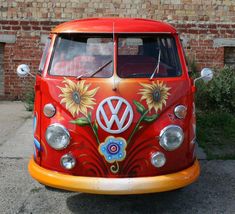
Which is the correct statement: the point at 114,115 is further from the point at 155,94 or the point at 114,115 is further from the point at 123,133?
the point at 155,94

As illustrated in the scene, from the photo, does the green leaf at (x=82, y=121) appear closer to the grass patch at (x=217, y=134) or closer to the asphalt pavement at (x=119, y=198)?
the asphalt pavement at (x=119, y=198)

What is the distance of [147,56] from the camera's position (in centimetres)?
464

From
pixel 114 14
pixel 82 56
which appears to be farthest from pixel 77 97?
pixel 114 14

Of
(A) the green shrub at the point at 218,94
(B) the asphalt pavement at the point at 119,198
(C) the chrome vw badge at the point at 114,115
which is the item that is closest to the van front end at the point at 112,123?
(C) the chrome vw badge at the point at 114,115

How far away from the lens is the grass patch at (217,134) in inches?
262

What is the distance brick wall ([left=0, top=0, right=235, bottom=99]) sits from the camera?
422 inches

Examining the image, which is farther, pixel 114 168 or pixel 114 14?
pixel 114 14

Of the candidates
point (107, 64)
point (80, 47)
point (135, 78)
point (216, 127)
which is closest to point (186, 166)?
point (135, 78)

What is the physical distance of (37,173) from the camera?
421 centimetres

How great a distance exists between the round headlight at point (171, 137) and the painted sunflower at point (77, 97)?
73 cm

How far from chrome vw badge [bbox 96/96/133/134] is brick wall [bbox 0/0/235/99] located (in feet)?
22.9

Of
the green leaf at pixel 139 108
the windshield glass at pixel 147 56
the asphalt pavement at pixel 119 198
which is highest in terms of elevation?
the windshield glass at pixel 147 56

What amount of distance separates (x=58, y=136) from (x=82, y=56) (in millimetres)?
919

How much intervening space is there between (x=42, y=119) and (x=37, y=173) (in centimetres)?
53
